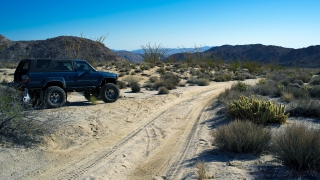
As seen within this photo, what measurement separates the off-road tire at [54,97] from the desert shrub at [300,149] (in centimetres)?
910

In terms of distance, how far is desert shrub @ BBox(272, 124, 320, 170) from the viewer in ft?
17.8

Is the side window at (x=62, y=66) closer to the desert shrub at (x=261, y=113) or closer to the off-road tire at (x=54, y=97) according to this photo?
Answer: the off-road tire at (x=54, y=97)

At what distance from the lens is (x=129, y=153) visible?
24.3 feet

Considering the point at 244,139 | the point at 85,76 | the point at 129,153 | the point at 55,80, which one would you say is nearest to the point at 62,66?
the point at 55,80

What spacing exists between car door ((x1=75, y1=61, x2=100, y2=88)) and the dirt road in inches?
54.4

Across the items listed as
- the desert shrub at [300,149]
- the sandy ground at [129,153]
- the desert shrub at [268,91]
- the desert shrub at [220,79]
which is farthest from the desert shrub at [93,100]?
the desert shrub at [220,79]

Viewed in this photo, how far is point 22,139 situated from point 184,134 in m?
4.52

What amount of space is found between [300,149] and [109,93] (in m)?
10.3

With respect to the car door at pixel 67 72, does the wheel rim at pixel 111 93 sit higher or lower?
lower

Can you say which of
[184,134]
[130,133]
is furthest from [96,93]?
[184,134]

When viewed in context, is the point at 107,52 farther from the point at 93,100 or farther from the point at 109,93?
the point at 93,100

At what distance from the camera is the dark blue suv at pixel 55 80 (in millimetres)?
11789

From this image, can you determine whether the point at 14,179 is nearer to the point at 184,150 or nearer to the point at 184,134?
the point at 184,150

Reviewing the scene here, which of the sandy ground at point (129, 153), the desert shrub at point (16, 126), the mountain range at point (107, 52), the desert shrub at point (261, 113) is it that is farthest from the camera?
the mountain range at point (107, 52)
